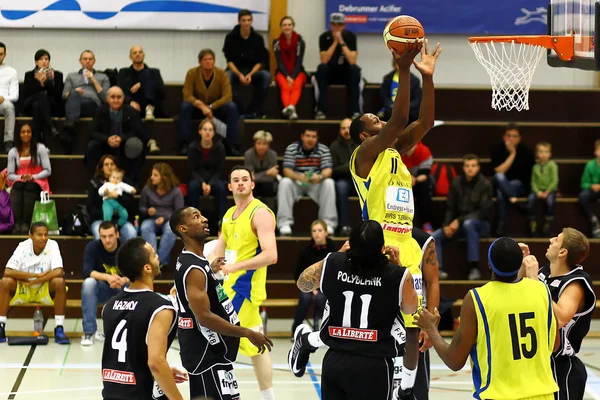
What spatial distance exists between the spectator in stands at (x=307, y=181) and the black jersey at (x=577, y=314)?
6.59m

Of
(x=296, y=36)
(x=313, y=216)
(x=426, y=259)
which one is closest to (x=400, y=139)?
(x=426, y=259)

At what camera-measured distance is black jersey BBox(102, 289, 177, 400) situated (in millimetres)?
4836

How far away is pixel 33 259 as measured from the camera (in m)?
11.0

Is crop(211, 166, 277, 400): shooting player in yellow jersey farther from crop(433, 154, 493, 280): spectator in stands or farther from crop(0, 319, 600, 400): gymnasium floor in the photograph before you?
crop(433, 154, 493, 280): spectator in stands

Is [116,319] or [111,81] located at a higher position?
[111,81]

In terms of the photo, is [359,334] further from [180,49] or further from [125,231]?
[180,49]

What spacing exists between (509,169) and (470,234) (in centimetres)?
147

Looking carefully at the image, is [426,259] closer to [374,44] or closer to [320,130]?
[320,130]

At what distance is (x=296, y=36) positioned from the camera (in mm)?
14148

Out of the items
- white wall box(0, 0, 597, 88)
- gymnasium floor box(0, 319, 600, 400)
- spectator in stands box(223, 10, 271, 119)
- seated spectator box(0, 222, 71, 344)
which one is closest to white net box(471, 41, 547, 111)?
white wall box(0, 0, 597, 88)

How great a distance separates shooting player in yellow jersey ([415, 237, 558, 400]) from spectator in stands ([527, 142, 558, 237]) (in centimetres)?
851

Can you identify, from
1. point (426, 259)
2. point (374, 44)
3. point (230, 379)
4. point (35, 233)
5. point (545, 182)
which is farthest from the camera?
point (374, 44)

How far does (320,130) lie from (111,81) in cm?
330

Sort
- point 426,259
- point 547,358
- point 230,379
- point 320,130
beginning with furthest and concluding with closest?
point 320,130 → point 426,259 → point 230,379 → point 547,358
